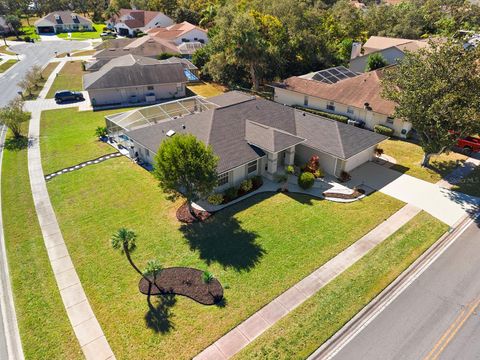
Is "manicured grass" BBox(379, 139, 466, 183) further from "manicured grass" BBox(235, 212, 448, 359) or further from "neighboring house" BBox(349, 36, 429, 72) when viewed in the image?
"neighboring house" BBox(349, 36, 429, 72)

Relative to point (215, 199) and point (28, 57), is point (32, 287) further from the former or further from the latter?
point (28, 57)

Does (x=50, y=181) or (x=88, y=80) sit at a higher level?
(x=88, y=80)

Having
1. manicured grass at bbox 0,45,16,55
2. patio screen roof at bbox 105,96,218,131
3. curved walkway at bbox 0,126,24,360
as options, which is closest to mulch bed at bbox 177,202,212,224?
curved walkway at bbox 0,126,24,360

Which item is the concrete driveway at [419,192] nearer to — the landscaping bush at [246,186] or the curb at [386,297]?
the curb at [386,297]

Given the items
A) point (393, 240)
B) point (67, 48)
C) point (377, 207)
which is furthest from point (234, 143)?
point (67, 48)

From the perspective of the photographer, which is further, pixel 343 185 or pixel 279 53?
pixel 279 53

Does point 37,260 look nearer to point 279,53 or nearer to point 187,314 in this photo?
point 187,314
